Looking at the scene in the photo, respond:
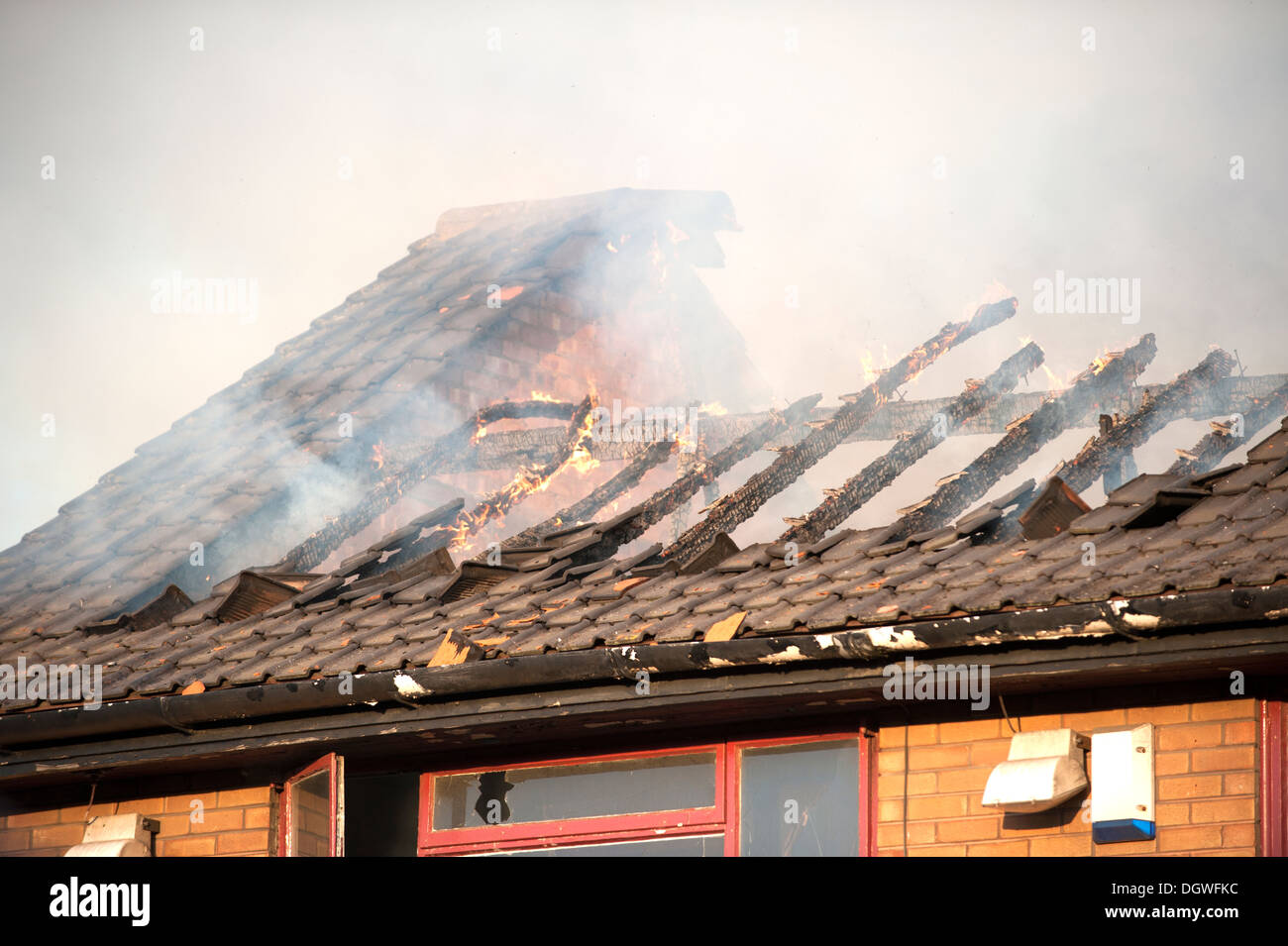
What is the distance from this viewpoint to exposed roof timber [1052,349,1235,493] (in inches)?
388

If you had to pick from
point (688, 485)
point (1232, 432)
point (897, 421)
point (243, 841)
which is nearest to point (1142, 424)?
point (1232, 432)

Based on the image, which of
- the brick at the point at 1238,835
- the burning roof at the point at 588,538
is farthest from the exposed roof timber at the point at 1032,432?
the brick at the point at 1238,835

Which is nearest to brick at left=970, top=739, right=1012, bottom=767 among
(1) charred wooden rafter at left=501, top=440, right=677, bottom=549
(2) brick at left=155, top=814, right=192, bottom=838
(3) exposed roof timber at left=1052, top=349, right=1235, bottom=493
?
(3) exposed roof timber at left=1052, top=349, right=1235, bottom=493

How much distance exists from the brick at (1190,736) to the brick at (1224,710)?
33mm

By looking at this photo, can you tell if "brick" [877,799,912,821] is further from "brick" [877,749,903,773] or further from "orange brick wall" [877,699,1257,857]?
"brick" [877,749,903,773]

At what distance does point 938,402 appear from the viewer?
37.9 feet

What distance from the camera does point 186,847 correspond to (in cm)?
845

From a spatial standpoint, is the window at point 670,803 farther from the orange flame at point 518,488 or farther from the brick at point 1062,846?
the orange flame at point 518,488

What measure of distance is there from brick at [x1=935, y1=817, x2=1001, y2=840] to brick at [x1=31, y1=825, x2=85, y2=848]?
445 centimetres

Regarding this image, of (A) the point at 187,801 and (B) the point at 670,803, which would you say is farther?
(A) the point at 187,801

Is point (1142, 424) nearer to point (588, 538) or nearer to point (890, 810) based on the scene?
point (588, 538)

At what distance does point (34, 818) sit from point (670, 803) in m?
3.55
